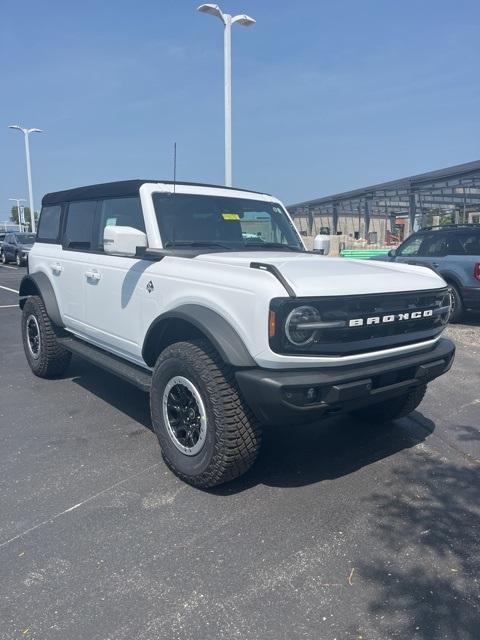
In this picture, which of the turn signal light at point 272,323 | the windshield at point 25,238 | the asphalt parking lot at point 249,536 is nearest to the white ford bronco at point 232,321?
the turn signal light at point 272,323

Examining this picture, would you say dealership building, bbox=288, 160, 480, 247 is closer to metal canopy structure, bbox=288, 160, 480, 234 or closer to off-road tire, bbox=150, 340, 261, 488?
metal canopy structure, bbox=288, 160, 480, 234

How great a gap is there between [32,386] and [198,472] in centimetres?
309

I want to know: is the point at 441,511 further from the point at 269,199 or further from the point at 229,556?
the point at 269,199

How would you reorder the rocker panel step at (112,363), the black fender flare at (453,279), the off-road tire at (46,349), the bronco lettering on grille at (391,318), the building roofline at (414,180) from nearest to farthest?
the bronco lettering on grille at (391,318) → the rocker panel step at (112,363) → the off-road tire at (46,349) → the black fender flare at (453,279) → the building roofline at (414,180)

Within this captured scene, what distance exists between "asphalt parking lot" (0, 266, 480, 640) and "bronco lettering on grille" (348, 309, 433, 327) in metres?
1.09

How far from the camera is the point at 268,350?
2926 mm

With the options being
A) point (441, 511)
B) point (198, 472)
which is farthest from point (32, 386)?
point (441, 511)

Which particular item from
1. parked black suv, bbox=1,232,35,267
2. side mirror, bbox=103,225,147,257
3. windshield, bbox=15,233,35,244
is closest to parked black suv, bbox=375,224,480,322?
side mirror, bbox=103,225,147,257

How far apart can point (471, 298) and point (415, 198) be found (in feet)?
54.8

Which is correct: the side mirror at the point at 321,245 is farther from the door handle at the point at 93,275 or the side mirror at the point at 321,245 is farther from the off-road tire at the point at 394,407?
the door handle at the point at 93,275

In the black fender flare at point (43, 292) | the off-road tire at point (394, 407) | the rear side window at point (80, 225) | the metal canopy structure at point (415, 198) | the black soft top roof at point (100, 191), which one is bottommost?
the off-road tire at point (394, 407)

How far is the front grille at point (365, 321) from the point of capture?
2.93 m

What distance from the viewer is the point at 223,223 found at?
180 inches

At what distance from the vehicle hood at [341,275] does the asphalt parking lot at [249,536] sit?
1.30 meters
